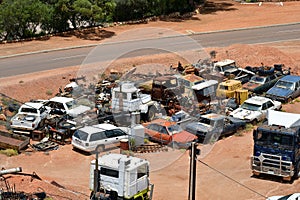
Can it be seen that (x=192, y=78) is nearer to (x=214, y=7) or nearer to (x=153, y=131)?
(x=153, y=131)

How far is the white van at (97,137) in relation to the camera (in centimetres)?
3247

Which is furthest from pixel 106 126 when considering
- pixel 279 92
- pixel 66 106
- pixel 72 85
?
pixel 279 92

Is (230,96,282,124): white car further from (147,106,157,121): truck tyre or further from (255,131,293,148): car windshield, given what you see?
(255,131,293,148): car windshield

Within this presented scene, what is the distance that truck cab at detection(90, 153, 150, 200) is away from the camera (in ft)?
82.8

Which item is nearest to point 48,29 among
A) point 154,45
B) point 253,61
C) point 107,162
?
point 154,45

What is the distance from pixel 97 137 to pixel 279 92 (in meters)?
14.8

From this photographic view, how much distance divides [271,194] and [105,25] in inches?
1498

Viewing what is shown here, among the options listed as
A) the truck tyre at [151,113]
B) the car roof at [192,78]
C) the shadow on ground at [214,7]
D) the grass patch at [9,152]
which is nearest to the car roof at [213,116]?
the truck tyre at [151,113]

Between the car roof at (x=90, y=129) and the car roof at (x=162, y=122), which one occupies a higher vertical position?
the car roof at (x=90, y=129)

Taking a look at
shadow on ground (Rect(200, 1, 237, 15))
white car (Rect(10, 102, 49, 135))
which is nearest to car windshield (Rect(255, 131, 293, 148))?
white car (Rect(10, 102, 49, 135))

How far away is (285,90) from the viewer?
4247 centimetres

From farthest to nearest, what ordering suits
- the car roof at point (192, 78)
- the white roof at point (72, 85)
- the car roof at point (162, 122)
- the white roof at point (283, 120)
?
the white roof at point (72, 85)
the car roof at point (192, 78)
the car roof at point (162, 122)
the white roof at point (283, 120)

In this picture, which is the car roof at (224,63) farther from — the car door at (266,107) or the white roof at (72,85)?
the white roof at (72,85)

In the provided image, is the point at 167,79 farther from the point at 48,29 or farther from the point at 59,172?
the point at 48,29
